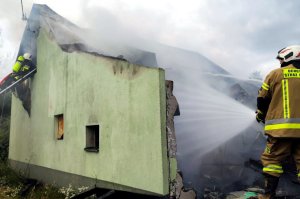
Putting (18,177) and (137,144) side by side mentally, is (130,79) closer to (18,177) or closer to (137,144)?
(137,144)

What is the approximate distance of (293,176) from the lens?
4902mm

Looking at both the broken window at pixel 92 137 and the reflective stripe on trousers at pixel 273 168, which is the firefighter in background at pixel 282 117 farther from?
the broken window at pixel 92 137

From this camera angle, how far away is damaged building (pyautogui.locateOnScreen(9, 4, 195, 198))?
4.49 m

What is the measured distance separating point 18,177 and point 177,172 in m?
6.68

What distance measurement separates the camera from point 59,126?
7762 millimetres

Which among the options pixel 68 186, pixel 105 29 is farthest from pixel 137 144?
pixel 105 29

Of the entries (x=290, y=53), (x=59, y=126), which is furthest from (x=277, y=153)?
(x=59, y=126)

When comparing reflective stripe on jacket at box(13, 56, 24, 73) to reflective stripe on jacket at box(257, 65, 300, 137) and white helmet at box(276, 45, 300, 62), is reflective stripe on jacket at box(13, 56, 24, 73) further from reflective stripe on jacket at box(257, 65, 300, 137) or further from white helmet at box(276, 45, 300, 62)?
white helmet at box(276, 45, 300, 62)

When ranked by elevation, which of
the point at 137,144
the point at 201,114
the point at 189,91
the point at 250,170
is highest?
the point at 189,91

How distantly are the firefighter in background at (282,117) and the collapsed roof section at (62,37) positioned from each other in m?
3.52

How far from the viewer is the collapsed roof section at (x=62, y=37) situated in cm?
751

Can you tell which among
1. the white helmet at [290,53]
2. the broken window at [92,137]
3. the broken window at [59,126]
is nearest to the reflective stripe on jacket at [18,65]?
the broken window at [59,126]

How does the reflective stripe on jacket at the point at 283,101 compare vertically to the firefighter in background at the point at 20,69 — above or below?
below

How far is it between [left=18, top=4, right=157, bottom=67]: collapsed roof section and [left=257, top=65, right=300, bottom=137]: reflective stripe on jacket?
11.5 feet
